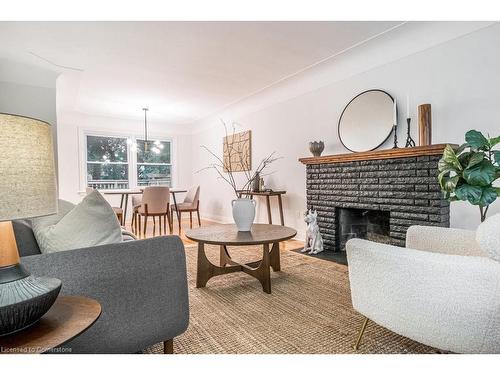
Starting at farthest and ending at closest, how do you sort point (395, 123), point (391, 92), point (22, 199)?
point (391, 92) < point (395, 123) < point (22, 199)

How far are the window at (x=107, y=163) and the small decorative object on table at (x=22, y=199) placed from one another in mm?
5918

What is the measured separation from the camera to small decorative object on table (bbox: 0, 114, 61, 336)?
2.43 ft

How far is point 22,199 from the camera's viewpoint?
2.48ft

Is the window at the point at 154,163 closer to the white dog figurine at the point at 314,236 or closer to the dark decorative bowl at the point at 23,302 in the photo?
the white dog figurine at the point at 314,236

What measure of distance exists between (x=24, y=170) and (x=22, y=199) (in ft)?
0.24

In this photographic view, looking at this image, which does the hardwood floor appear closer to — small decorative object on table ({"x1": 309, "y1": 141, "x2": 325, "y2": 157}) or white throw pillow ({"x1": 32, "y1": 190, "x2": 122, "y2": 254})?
small decorative object on table ({"x1": 309, "y1": 141, "x2": 325, "y2": 157})

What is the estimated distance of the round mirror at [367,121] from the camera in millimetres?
3176

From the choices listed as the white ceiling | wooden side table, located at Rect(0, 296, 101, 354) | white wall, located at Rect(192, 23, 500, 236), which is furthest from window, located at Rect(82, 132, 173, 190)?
wooden side table, located at Rect(0, 296, 101, 354)

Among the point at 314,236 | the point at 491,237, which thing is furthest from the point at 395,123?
the point at 491,237

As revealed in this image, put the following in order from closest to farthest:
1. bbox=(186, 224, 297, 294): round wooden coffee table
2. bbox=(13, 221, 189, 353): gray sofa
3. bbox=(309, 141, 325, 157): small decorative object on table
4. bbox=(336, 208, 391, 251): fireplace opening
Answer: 1. bbox=(13, 221, 189, 353): gray sofa
2. bbox=(186, 224, 297, 294): round wooden coffee table
3. bbox=(336, 208, 391, 251): fireplace opening
4. bbox=(309, 141, 325, 157): small decorative object on table

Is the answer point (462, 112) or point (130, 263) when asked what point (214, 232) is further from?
point (462, 112)

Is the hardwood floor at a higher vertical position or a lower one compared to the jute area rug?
higher

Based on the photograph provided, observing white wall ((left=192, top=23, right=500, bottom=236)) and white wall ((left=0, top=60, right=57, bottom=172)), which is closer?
white wall ((left=192, top=23, right=500, bottom=236))

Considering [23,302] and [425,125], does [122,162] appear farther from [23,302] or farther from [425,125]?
[23,302]
